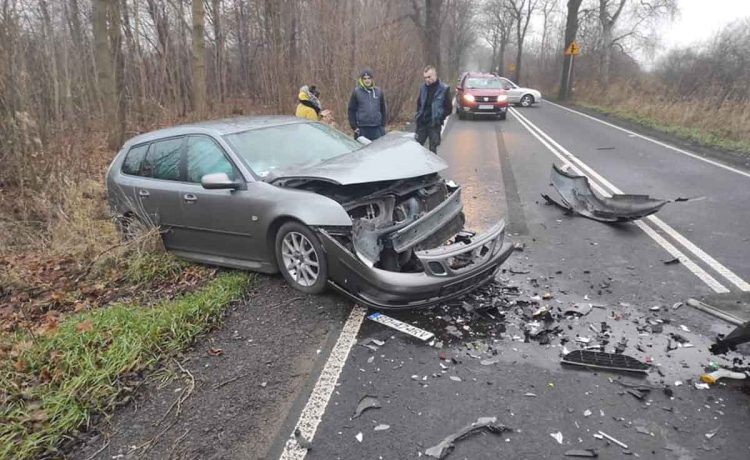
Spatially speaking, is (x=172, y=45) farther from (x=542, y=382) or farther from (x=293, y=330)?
(x=542, y=382)

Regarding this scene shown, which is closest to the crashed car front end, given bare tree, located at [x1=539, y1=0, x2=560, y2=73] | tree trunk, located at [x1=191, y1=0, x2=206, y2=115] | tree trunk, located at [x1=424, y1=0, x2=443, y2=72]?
tree trunk, located at [x1=191, y1=0, x2=206, y2=115]

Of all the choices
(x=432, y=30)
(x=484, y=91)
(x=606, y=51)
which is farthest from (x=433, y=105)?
(x=606, y=51)

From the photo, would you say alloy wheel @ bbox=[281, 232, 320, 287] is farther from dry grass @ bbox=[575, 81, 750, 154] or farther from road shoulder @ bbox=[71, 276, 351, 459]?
dry grass @ bbox=[575, 81, 750, 154]

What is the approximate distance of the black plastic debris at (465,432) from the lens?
254 centimetres

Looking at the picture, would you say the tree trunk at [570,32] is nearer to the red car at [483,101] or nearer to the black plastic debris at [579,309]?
the red car at [483,101]

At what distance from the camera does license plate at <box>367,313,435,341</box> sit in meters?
3.64

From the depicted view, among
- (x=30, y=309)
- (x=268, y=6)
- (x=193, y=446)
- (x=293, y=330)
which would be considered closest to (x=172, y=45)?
(x=268, y=6)

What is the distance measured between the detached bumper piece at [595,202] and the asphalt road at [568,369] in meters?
0.17

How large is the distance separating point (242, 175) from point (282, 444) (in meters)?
2.73

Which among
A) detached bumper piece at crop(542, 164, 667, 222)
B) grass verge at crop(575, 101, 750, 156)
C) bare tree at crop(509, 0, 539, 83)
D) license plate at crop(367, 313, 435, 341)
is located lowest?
license plate at crop(367, 313, 435, 341)

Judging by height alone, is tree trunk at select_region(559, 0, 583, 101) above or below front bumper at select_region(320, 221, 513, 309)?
above

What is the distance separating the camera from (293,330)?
385 cm

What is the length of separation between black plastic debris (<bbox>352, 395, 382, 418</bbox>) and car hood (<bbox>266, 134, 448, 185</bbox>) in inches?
70.3

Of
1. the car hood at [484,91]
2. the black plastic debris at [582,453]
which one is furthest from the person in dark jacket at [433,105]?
the car hood at [484,91]
